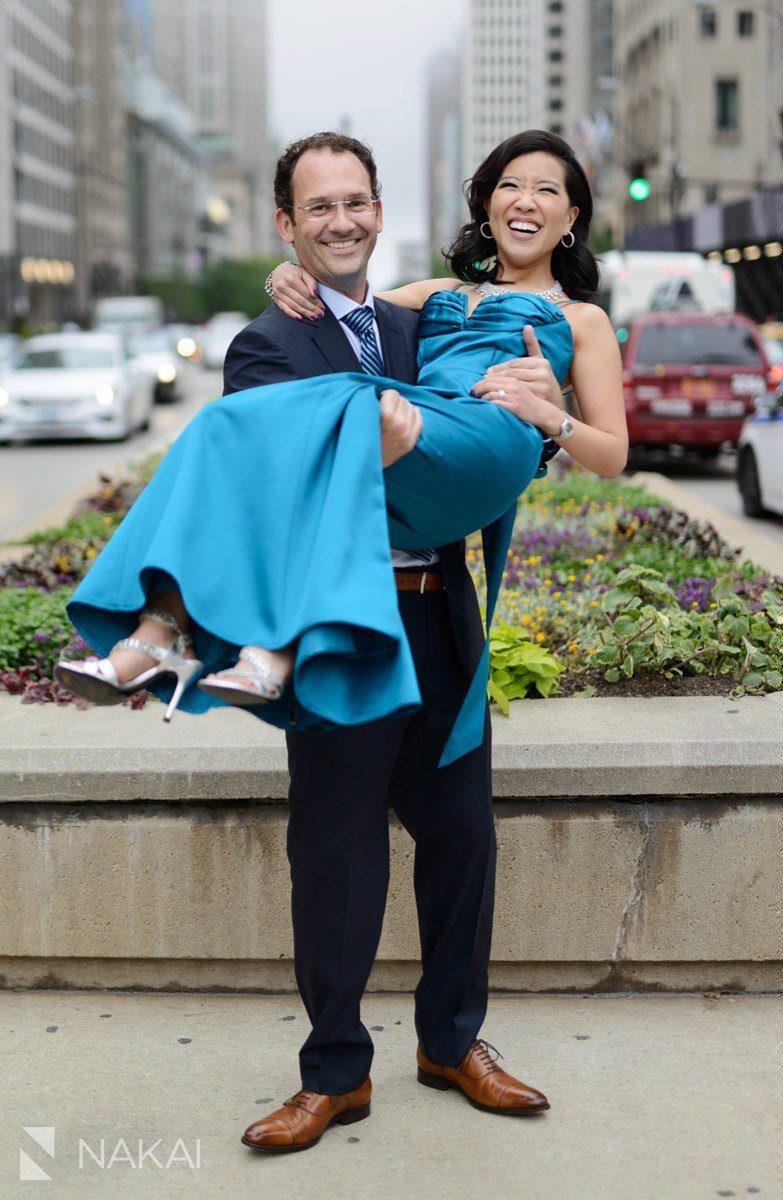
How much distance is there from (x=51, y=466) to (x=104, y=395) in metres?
3.24

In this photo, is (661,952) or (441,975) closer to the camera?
(441,975)

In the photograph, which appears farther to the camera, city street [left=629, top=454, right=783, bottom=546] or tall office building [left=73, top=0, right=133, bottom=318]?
tall office building [left=73, top=0, right=133, bottom=318]

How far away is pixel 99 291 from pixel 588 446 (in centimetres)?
12419

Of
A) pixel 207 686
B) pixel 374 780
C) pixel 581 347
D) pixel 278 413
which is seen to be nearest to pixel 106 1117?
pixel 374 780

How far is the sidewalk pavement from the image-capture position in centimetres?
330

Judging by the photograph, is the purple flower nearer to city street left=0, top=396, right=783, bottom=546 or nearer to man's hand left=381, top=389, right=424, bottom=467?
man's hand left=381, top=389, right=424, bottom=467

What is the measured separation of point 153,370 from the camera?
109 feet

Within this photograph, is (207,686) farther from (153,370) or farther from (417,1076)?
(153,370)

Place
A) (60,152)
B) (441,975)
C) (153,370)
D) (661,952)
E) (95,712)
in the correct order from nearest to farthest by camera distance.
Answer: (441,975), (661,952), (95,712), (153,370), (60,152)

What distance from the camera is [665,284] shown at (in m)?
35.1

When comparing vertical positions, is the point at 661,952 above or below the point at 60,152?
below

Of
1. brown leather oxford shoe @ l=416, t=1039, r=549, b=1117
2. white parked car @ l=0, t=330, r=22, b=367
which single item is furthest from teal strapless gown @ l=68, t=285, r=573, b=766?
white parked car @ l=0, t=330, r=22, b=367

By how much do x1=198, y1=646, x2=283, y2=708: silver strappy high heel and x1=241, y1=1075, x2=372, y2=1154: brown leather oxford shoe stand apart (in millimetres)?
1072

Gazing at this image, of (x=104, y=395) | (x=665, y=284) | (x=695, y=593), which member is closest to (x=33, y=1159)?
(x=695, y=593)
